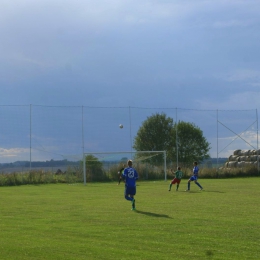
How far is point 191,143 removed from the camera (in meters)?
55.6

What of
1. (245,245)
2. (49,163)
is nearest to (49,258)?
(245,245)

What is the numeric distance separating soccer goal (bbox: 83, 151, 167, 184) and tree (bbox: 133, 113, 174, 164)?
11.0 meters

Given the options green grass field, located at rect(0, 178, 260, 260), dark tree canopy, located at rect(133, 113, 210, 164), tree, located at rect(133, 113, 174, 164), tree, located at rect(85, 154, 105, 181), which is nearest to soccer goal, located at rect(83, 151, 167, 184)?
tree, located at rect(85, 154, 105, 181)

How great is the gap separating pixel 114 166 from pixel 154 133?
1583 cm

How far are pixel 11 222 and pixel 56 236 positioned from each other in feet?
10.3

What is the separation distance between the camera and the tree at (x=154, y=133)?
2179 inches

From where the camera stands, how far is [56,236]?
11.7 m

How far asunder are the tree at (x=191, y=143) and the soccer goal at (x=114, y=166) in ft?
34.4

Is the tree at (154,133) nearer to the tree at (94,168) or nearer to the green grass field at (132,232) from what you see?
the tree at (94,168)

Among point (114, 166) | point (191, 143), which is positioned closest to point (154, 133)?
point (191, 143)

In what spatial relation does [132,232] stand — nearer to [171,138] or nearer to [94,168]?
[94,168]

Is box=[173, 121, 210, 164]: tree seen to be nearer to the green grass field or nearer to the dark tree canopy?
the dark tree canopy

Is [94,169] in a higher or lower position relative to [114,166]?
lower

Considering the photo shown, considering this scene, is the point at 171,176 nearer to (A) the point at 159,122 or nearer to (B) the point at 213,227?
(A) the point at 159,122
